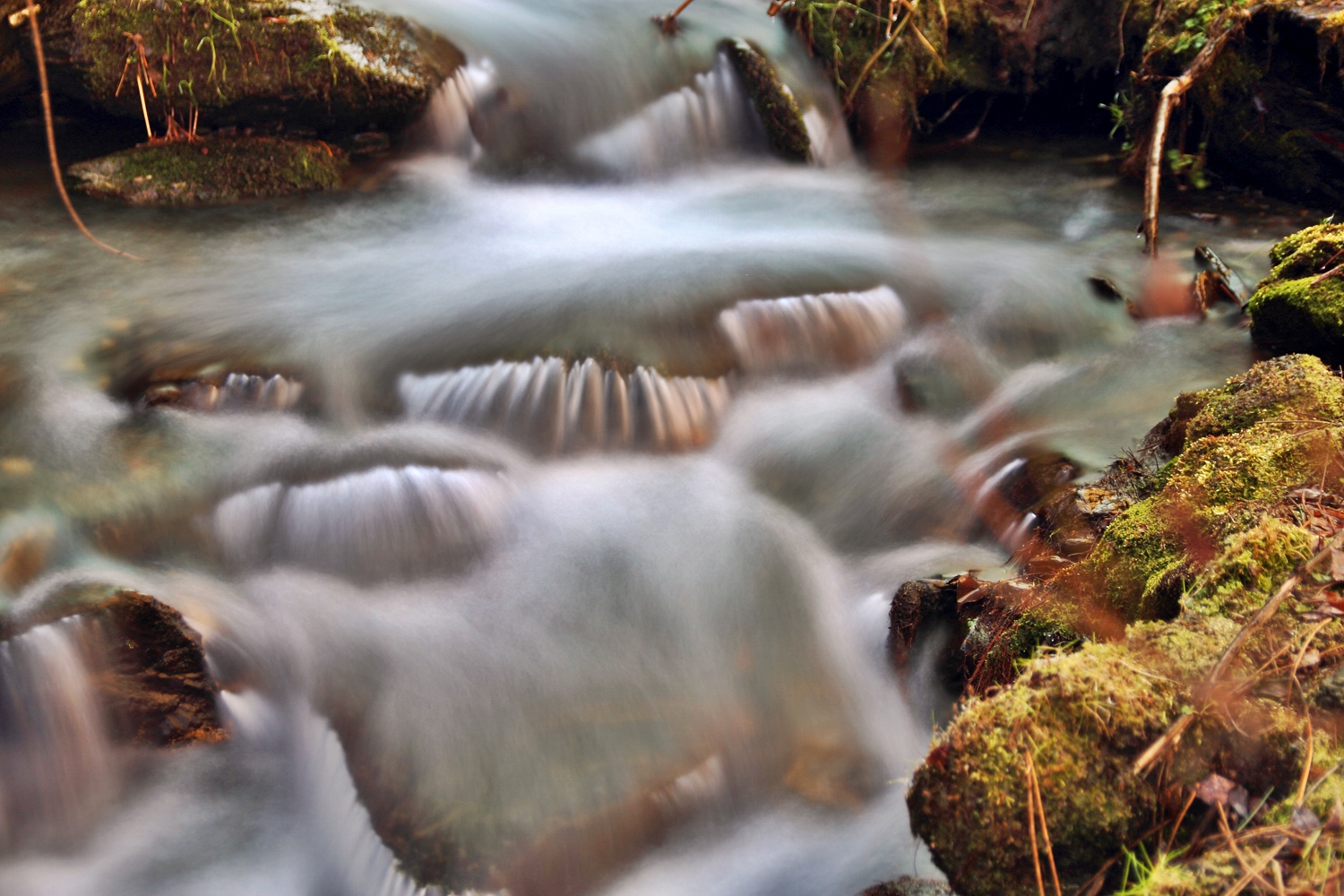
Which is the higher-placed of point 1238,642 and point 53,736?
point 1238,642

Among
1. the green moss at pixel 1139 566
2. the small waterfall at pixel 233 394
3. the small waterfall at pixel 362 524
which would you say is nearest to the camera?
the green moss at pixel 1139 566

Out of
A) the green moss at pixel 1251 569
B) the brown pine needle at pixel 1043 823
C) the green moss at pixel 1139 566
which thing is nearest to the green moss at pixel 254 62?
the green moss at pixel 1139 566

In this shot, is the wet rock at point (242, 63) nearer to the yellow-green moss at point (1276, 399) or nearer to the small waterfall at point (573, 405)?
the small waterfall at point (573, 405)

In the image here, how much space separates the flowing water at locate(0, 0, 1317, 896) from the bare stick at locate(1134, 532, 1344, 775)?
1.41m

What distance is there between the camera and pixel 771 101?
707cm

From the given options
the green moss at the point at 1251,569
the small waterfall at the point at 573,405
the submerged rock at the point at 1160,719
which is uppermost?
the green moss at the point at 1251,569

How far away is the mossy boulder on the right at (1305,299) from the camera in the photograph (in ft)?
11.7

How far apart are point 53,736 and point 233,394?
5.94 feet

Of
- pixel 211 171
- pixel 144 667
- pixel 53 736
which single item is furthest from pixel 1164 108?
pixel 53 736

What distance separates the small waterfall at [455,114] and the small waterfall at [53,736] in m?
4.53

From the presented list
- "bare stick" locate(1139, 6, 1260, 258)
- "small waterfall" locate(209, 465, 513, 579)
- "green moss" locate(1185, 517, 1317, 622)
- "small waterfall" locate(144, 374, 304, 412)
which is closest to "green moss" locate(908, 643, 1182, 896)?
"green moss" locate(1185, 517, 1317, 622)

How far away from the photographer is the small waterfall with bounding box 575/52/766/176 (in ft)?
22.7

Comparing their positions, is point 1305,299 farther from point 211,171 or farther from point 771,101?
point 211,171

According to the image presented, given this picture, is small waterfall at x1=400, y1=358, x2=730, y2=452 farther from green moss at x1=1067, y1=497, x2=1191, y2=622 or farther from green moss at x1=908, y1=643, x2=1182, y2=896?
green moss at x1=908, y1=643, x2=1182, y2=896
